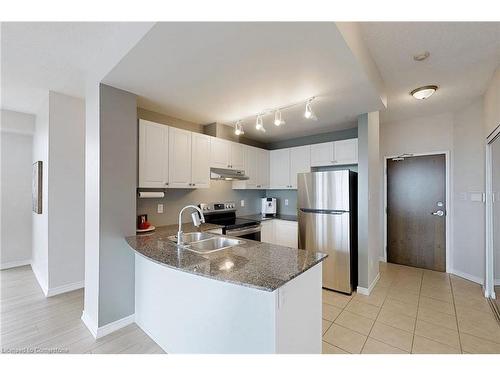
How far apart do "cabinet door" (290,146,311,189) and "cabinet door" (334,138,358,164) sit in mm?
496

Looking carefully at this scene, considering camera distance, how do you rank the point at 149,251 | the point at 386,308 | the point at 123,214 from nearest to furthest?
the point at 149,251, the point at 123,214, the point at 386,308

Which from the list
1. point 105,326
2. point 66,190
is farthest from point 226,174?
point 105,326

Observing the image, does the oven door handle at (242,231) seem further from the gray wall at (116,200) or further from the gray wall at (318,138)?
the gray wall at (318,138)

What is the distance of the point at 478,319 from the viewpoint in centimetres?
229

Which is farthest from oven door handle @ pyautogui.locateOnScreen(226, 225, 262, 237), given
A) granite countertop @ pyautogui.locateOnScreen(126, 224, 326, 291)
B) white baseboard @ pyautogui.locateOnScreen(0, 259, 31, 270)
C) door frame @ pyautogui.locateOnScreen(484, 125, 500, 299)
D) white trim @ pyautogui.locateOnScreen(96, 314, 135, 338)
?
white baseboard @ pyautogui.locateOnScreen(0, 259, 31, 270)

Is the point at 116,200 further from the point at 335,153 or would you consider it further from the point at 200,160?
the point at 335,153

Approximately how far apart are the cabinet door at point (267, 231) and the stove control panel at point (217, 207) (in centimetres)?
65

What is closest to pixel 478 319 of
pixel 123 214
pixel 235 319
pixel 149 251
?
pixel 235 319

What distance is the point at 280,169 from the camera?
424 cm

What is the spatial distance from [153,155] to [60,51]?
46.4 inches

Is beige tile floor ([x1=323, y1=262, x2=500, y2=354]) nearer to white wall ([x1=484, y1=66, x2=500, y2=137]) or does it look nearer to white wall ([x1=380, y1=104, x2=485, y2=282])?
white wall ([x1=380, y1=104, x2=485, y2=282])

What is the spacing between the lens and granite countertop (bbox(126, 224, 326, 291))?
1.21m
